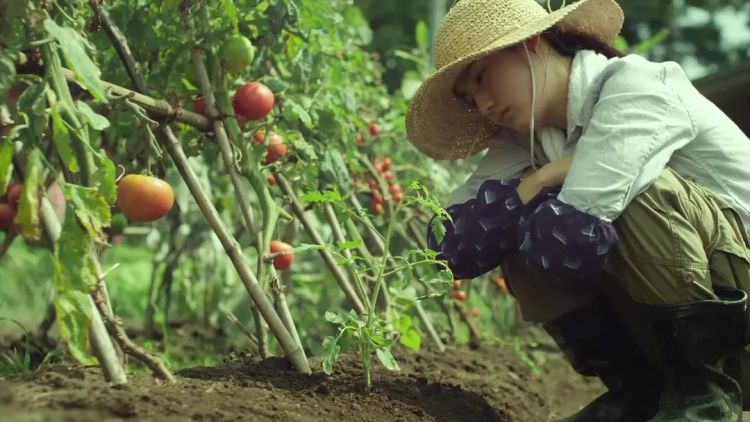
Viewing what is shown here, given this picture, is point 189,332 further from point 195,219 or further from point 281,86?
point 281,86

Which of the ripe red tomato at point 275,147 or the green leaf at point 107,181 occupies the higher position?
the green leaf at point 107,181

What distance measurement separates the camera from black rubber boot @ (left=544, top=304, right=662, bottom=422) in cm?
228

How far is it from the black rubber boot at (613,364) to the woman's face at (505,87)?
17.8 inches

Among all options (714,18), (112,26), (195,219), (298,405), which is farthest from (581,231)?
(714,18)

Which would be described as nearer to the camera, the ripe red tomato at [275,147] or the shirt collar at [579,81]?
the shirt collar at [579,81]

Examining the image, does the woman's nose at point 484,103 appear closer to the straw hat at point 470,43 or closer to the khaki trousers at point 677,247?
the straw hat at point 470,43

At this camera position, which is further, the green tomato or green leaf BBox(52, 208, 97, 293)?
the green tomato

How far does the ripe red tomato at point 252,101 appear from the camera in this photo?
86.6 inches

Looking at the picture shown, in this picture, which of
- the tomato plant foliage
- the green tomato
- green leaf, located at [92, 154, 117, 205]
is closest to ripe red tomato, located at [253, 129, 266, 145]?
the tomato plant foliage

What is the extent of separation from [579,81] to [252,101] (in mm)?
680

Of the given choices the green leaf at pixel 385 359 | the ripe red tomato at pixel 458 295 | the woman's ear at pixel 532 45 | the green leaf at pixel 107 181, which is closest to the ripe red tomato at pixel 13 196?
the green leaf at pixel 107 181

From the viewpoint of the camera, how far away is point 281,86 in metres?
2.38

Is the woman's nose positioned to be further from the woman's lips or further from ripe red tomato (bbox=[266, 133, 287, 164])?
ripe red tomato (bbox=[266, 133, 287, 164])

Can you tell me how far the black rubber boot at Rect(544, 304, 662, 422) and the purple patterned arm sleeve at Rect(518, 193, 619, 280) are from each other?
0.93 ft
